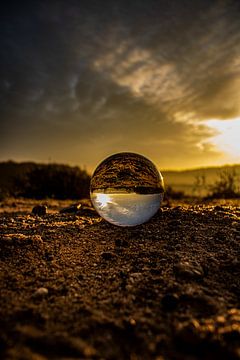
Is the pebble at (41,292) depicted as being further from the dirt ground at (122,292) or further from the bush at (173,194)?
the bush at (173,194)

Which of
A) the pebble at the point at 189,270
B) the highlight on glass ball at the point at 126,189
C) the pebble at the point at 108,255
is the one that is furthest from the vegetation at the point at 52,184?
the pebble at the point at 189,270

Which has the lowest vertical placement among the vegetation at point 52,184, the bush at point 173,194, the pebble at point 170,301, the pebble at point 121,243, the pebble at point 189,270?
the pebble at point 170,301

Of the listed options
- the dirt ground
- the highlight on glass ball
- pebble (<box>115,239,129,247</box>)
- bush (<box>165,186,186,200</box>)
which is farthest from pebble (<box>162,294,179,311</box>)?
bush (<box>165,186,186,200</box>)

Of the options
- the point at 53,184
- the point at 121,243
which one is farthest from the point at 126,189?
the point at 53,184

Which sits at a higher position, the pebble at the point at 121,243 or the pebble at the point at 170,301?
the pebble at the point at 121,243

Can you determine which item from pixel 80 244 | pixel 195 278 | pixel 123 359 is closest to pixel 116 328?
pixel 123 359

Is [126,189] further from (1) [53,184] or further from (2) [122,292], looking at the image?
(1) [53,184]
